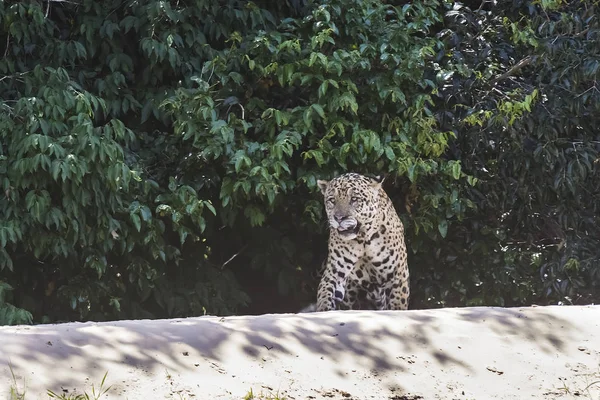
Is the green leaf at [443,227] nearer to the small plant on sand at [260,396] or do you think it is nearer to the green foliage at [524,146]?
the green foliage at [524,146]

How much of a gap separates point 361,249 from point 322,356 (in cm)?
353

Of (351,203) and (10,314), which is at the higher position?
(351,203)

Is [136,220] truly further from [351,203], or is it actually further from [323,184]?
[351,203]

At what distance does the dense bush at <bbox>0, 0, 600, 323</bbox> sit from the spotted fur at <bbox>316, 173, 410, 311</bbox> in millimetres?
589

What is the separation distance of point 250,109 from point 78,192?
6.06ft

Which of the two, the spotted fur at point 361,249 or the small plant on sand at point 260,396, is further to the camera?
the spotted fur at point 361,249

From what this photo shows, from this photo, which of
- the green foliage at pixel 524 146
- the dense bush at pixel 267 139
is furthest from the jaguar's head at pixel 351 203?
the green foliage at pixel 524 146

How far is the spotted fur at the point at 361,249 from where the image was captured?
9188 mm

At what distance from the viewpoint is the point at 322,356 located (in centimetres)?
582

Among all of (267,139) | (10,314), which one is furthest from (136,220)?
(267,139)

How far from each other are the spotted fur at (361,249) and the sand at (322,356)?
267cm

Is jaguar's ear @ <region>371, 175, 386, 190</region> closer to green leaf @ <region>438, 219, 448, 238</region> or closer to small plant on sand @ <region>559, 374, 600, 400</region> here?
green leaf @ <region>438, 219, 448, 238</region>

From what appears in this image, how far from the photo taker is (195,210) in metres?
Result: 9.61

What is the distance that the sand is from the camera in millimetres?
5242
